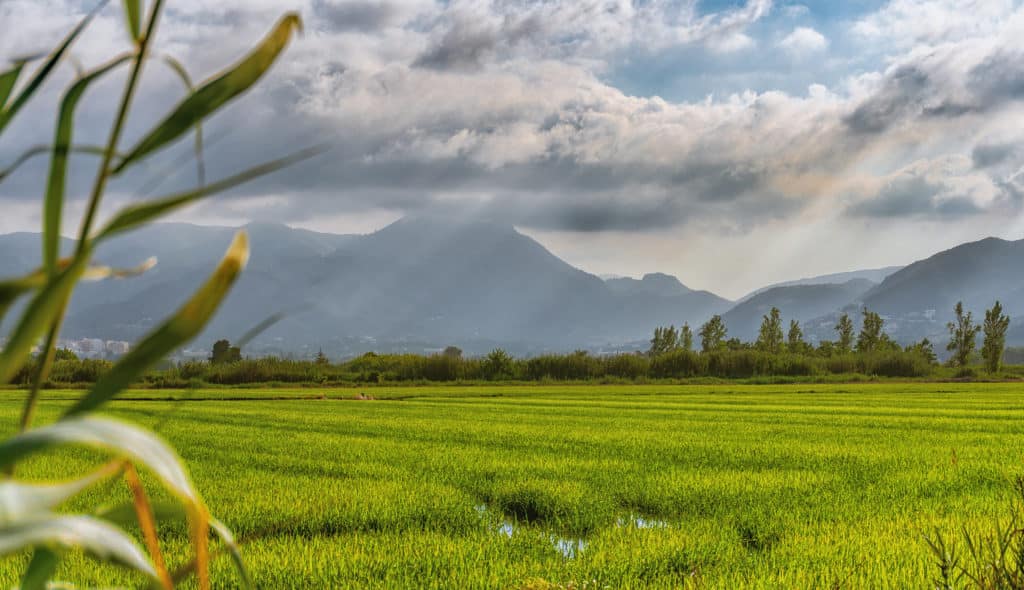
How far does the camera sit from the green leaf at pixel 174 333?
24.9 inches

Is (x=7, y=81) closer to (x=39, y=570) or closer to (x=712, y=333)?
(x=39, y=570)

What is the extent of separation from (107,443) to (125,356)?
18 cm

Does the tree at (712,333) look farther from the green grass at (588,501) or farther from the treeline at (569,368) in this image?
the green grass at (588,501)

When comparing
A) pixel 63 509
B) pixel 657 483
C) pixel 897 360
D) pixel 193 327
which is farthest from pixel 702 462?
pixel 897 360

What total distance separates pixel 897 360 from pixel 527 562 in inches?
3447

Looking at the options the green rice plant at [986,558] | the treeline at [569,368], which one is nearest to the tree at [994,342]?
the treeline at [569,368]

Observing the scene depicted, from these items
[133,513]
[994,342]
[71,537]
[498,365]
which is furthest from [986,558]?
[994,342]

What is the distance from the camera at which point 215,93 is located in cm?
74

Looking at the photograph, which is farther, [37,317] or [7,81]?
[7,81]

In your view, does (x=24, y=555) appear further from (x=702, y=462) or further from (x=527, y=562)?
(x=702, y=462)

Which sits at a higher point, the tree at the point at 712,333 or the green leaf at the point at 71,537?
the tree at the point at 712,333

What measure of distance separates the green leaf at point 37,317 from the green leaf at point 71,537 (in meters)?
0.17

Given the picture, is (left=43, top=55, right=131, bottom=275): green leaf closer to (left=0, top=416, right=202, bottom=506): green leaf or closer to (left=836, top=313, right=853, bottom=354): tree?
(left=0, top=416, right=202, bottom=506): green leaf

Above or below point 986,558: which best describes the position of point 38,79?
above
